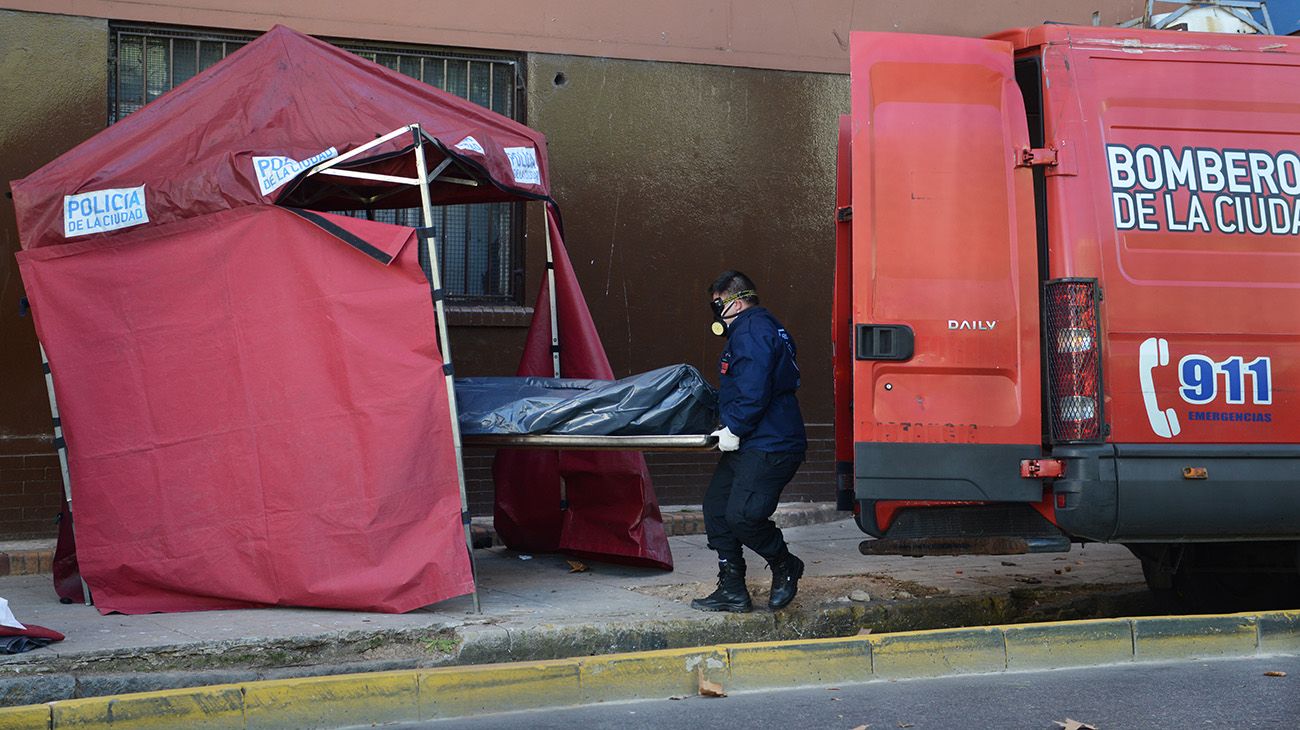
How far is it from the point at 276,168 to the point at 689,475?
4.39 meters

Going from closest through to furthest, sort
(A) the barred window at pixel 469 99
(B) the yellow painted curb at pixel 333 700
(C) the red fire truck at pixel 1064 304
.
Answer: (B) the yellow painted curb at pixel 333 700, (C) the red fire truck at pixel 1064 304, (A) the barred window at pixel 469 99

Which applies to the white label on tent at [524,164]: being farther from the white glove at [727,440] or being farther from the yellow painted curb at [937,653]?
the yellow painted curb at [937,653]

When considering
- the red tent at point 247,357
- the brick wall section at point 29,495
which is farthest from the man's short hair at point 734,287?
the brick wall section at point 29,495

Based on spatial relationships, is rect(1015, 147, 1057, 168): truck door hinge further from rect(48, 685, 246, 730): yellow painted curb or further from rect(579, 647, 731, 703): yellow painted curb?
rect(48, 685, 246, 730): yellow painted curb

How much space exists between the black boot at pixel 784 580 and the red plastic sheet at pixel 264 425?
1.51m

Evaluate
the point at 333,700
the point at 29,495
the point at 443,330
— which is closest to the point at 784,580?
the point at 443,330

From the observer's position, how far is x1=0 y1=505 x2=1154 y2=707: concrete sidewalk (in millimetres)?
5586

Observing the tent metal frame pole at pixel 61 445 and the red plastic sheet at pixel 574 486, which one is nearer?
the tent metal frame pole at pixel 61 445

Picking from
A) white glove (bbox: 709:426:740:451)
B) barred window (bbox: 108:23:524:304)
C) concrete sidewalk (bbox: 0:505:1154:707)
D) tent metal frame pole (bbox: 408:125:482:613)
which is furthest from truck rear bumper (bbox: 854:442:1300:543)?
barred window (bbox: 108:23:524:304)

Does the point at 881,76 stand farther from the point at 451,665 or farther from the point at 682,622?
the point at 451,665

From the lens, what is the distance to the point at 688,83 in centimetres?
1007

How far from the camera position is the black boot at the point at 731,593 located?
6723 mm

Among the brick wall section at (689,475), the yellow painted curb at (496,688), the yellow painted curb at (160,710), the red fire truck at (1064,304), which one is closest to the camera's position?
the yellow painted curb at (160,710)

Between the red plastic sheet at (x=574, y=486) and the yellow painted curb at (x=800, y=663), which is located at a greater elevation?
the red plastic sheet at (x=574, y=486)
